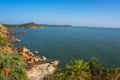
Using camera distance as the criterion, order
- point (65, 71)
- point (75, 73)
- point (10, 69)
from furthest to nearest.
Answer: point (65, 71) < point (75, 73) < point (10, 69)

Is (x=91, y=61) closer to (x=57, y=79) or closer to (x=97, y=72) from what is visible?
(x=97, y=72)

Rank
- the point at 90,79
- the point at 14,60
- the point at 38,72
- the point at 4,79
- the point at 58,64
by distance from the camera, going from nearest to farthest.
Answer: the point at 4,79, the point at 14,60, the point at 90,79, the point at 38,72, the point at 58,64

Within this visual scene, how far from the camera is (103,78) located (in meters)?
57.4

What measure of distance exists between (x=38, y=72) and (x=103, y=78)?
23812 mm

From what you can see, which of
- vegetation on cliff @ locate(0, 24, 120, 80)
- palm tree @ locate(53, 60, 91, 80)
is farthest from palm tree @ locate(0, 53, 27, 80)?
palm tree @ locate(53, 60, 91, 80)

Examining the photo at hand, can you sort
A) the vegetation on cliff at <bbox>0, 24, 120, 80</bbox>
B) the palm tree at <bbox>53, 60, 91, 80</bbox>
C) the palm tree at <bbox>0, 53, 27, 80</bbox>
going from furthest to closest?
the palm tree at <bbox>53, 60, 91, 80</bbox>, the vegetation on cliff at <bbox>0, 24, 120, 80</bbox>, the palm tree at <bbox>0, 53, 27, 80</bbox>

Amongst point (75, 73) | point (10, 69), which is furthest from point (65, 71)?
point (10, 69)

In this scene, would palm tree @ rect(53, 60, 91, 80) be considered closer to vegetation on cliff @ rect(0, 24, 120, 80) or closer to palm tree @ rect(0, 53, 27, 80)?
vegetation on cliff @ rect(0, 24, 120, 80)

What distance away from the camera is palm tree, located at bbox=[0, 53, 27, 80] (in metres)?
38.2

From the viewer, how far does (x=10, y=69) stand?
1551 inches

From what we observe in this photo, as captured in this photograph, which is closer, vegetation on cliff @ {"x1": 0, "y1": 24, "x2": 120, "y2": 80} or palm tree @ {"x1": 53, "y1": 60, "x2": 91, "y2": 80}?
vegetation on cliff @ {"x1": 0, "y1": 24, "x2": 120, "y2": 80}

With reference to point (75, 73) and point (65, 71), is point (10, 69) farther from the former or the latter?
point (75, 73)

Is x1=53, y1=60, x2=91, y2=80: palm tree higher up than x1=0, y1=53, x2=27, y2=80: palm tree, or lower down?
lower down

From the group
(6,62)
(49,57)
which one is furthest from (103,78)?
(49,57)
